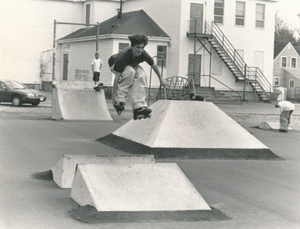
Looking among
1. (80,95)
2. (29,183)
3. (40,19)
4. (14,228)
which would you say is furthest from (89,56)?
(14,228)

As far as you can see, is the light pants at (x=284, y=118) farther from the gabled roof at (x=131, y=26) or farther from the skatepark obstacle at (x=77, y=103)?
the gabled roof at (x=131, y=26)

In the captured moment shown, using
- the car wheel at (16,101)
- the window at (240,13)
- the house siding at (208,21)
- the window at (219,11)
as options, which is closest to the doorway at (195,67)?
the house siding at (208,21)

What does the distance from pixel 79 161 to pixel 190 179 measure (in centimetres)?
228

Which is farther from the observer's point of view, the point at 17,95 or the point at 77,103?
the point at 17,95

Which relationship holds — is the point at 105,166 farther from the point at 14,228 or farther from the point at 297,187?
the point at 297,187

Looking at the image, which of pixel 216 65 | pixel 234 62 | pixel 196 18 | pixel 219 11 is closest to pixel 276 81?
pixel 234 62

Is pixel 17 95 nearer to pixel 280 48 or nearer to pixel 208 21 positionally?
pixel 208 21

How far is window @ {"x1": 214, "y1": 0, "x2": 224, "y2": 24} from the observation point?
41250 mm

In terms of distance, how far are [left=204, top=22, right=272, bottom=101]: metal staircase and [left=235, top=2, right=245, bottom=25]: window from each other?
2.04 metres

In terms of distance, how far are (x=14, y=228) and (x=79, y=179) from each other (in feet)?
4.16

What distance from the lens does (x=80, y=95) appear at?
68.0 ft

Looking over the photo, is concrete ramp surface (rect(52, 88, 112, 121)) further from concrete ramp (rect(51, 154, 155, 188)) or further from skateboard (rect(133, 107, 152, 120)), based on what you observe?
concrete ramp (rect(51, 154, 155, 188))

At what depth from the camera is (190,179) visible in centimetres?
920

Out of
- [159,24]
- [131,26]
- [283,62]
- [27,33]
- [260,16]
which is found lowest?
[283,62]
